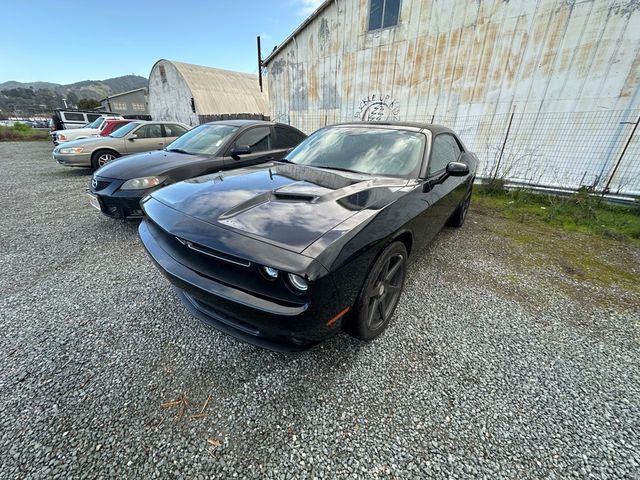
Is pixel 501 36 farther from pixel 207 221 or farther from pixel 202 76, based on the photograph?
pixel 202 76

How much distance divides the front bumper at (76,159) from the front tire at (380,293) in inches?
329

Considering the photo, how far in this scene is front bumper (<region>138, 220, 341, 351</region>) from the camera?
135cm

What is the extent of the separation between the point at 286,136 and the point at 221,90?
67.5ft

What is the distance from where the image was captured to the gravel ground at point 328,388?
1.31 meters

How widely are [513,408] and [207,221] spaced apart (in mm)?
2095

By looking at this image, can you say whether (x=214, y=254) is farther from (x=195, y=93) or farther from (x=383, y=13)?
(x=195, y=93)

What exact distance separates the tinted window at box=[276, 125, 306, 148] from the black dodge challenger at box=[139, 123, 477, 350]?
8.39 ft

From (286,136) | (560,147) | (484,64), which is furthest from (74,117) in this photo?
(560,147)

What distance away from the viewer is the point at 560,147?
6137 millimetres

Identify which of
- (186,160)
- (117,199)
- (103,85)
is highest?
(103,85)

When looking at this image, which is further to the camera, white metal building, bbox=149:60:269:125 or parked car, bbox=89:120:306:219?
white metal building, bbox=149:60:269:125

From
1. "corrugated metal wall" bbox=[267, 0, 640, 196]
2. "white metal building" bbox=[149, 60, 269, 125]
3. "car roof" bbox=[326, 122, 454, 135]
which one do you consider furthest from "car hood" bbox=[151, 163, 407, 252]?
"white metal building" bbox=[149, 60, 269, 125]

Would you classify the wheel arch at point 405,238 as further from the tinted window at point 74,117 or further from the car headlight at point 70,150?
the tinted window at point 74,117

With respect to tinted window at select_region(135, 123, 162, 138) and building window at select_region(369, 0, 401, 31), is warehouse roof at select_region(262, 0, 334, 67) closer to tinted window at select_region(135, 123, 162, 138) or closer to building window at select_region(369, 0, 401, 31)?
building window at select_region(369, 0, 401, 31)
